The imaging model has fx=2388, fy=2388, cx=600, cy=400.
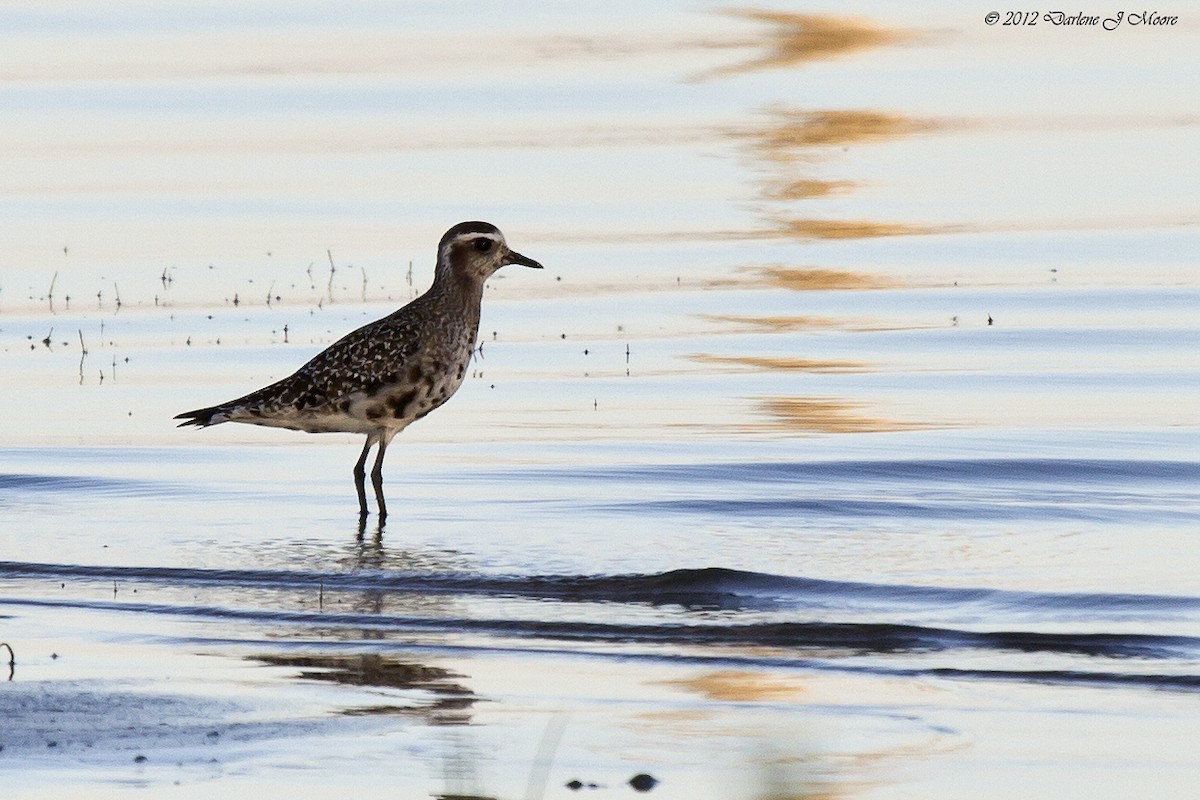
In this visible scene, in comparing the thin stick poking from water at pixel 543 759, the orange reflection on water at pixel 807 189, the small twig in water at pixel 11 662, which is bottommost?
the thin stick poking from water at pixel 543 759

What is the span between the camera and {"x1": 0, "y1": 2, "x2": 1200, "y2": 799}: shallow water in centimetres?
892

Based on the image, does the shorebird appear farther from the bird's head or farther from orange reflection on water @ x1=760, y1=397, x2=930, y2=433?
orange reflection on water @ x1=760, y1=397, x2=930, y2=433

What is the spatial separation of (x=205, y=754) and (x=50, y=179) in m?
22.8

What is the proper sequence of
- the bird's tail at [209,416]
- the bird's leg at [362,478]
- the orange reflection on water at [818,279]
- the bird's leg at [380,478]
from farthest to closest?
the orange reflection on water at [818,279]
the bird's tail at [209,416]
the bird's leg at [362,478]
the bird's leg at [380,478]

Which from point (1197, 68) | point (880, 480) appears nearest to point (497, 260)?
point (880, 480)

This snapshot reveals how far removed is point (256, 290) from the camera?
23.8m

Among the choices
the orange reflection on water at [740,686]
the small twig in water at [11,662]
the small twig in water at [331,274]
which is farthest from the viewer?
the small twig in water at [331,274]

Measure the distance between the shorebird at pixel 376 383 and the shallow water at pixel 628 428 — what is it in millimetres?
559

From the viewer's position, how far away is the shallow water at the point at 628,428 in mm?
8922

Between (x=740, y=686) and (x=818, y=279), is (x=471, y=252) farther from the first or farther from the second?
(x=818, y=279)

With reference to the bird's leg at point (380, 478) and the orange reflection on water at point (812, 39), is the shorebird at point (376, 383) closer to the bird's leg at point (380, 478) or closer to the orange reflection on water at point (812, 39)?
the bird's leg at point (380, 478)

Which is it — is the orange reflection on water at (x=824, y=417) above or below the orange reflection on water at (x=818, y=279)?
below

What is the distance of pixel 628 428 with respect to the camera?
684 inches

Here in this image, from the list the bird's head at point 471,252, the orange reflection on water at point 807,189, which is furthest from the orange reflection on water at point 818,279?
the bird's head at point 471,252
